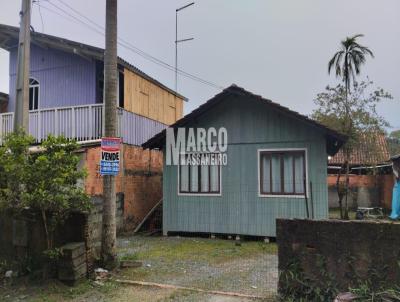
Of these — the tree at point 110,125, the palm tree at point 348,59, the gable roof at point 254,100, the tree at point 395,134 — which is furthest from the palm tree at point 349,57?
the tree at point 395,134

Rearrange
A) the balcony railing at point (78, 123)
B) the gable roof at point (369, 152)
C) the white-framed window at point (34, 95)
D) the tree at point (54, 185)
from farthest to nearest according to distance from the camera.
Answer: the gable roof at point (369, 152) → the white-framed window at point (34, 95) → the balcony railing at point (78, 123) → the tree at point (54, 185)

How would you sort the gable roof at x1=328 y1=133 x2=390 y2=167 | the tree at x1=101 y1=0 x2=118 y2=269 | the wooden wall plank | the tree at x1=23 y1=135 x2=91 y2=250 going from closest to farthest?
the tree at x1=23 y1=135 x2=91 y2=250, the tree at x1=101 y1=0 x2=118 y2=269, the wooden wall plank, the gable roof at x1=328 y1=133 x2=390 y2=167

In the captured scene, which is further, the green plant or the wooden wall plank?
the wooden wall plank

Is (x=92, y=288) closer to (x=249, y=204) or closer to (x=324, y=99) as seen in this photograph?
(x=249, y=204)

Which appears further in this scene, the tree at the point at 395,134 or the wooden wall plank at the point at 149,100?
the tree at the point at 395,134

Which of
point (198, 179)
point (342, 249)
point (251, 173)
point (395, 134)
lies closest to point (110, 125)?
point (342, 249)

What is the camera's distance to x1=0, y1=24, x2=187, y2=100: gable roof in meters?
13.6

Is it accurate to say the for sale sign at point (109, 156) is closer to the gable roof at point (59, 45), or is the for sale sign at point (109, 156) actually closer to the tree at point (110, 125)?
the tree at point (110, 125)

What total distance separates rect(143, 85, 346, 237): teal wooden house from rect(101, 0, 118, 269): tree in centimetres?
470

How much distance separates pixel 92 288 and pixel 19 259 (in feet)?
5.64

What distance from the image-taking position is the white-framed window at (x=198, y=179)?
12.0 metres

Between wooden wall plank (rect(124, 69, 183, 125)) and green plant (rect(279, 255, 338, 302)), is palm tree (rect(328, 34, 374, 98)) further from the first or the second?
green plant (rect(279, 255, 338, 302))

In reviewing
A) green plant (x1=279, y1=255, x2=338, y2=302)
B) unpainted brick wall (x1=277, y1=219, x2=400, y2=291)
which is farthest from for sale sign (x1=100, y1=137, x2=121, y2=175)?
green plant (x1=279, y1=255, x2=338, y2=302)

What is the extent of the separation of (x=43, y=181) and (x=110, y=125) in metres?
1.75
